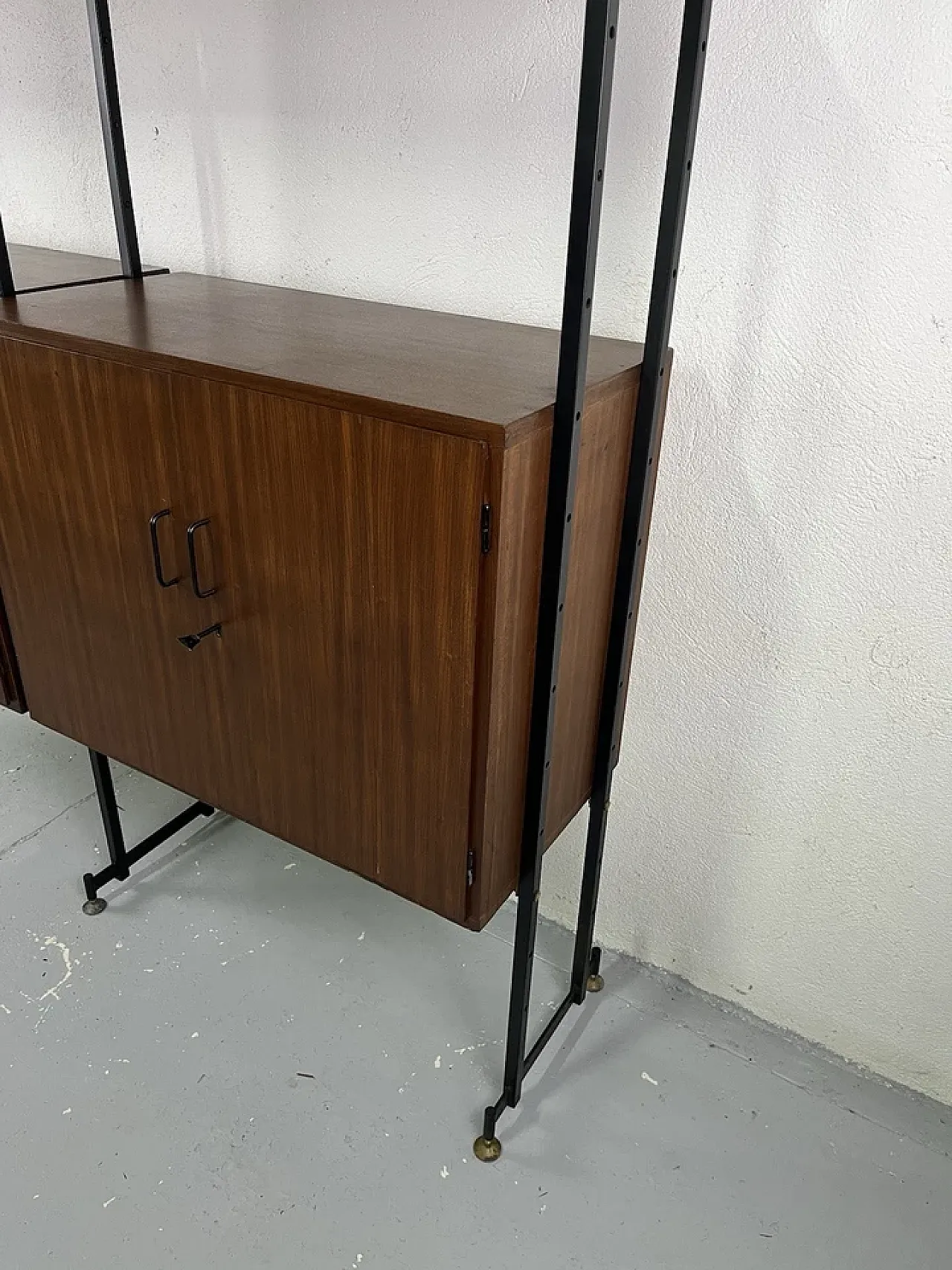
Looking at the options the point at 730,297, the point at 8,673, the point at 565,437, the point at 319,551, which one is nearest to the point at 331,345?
the point at 319,551

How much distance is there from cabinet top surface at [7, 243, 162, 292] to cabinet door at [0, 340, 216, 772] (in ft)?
1.11

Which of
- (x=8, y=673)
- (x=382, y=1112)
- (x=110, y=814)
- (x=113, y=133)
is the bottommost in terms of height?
(x=382, y=1112)

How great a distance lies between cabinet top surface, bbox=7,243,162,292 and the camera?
1.58 m

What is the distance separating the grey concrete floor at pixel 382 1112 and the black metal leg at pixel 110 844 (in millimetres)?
39

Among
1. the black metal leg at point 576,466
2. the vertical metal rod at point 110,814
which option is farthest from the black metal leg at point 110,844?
the black metal leg at point 576,466

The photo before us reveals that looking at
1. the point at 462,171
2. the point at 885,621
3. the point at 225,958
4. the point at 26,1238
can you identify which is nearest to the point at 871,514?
the point at 885,621

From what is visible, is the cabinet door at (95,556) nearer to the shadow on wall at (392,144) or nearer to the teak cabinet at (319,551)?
the teak cabinet at (319,551)

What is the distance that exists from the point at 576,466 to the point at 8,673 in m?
1.15

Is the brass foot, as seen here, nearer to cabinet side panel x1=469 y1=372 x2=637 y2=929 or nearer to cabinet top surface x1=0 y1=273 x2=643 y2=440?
cabinet side panel x1=469 y1=372 x2=637 y2=929

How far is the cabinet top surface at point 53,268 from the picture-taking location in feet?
5.19

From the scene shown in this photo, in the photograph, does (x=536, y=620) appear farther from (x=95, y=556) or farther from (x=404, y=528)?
(x=95, y=556)

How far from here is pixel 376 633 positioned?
45.0 inches

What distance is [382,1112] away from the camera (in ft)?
5.01

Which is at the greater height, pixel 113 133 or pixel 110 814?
pixel 113 133
